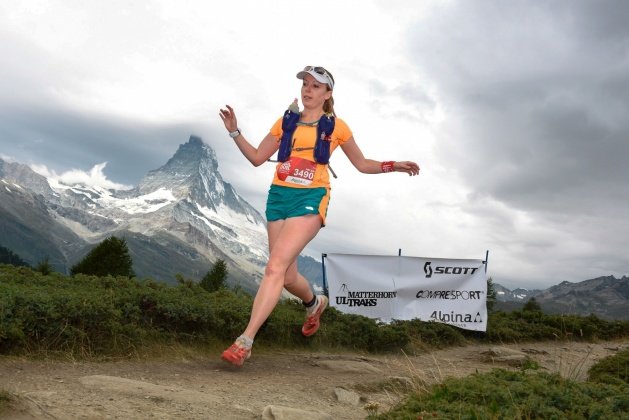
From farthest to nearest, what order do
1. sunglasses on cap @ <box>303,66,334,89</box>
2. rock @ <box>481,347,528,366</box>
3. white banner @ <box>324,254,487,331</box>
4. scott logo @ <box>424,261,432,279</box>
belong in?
scott logo @ <box>424,261,432,279</box>
white banner @ <box>324,254,487,331</box>
rock @ <box>481,347,528,366</box>
sunglasses on cap @ <box>303,66,334,89</box>

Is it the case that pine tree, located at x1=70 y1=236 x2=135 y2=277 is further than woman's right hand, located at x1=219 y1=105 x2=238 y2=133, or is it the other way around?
pine tree, located at x1=70 y1=236 x2=135 y2=277

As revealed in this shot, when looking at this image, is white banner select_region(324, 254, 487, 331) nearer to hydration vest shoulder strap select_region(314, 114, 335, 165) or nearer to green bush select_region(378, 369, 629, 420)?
hydration vest shoulder strap select_region(314, 114, 335, 165)

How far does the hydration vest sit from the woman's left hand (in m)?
0.84

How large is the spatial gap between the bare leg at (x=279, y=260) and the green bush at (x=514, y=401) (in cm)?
184

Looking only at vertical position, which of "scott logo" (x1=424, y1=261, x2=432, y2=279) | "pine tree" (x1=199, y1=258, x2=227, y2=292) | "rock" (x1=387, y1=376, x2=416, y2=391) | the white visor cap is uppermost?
"pine tree" (x1=199, y1=258, x2=227, y2=292)

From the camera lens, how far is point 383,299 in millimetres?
11555

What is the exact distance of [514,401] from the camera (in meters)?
3.64

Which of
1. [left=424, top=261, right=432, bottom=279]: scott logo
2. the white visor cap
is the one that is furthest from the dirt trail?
[left=424, top=261, right=432, bottom=279]: scott logo

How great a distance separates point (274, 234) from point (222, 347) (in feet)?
5.69

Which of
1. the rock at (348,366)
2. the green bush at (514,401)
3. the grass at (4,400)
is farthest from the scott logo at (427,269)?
the grass at (4,400)

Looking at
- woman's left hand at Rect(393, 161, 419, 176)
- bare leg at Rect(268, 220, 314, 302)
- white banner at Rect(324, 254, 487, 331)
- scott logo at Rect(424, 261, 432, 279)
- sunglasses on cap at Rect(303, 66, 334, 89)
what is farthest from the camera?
scott logo at Rect(424, 261, 432, 279)

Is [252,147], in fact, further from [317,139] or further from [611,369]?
[611,369]

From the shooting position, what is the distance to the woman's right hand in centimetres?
632

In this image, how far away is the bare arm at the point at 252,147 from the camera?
641 cm
